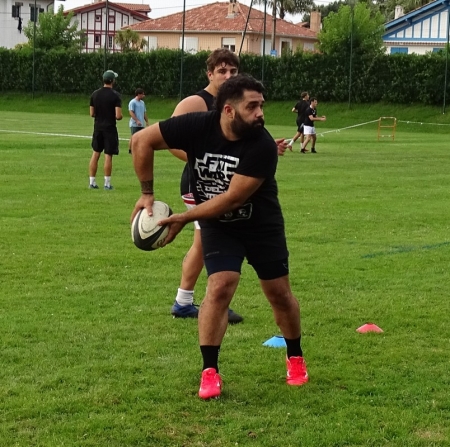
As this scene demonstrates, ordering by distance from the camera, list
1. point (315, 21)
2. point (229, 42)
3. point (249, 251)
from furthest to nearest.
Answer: point (315, 21) → point (229, 42) → point (249, 251)

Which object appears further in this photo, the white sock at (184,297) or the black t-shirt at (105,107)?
the black t-shirt at (105,107)

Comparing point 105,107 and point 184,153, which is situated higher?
point 105,107

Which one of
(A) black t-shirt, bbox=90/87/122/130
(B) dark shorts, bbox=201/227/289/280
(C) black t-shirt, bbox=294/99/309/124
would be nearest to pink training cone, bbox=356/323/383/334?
(B) dark shorts, bbox=201/227/289/280

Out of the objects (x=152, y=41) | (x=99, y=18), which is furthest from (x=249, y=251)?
(x=99, y=18)

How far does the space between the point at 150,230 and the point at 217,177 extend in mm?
510

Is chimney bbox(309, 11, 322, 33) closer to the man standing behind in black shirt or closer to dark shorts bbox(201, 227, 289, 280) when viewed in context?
the man standing behind in black shirt

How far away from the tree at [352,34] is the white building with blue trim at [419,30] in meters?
12.5

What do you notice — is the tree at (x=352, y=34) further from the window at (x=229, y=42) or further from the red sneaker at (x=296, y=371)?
the red sneaker at (x=296, y=371)

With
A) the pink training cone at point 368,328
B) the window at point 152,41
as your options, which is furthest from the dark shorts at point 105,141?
the window at point 152,41

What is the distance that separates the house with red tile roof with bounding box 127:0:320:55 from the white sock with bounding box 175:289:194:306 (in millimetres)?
75661

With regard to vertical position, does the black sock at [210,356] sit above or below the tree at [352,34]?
below

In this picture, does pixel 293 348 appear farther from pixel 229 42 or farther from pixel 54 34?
pixel 229 42

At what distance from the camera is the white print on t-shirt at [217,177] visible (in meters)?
5.45

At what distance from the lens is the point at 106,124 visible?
54.0ft
